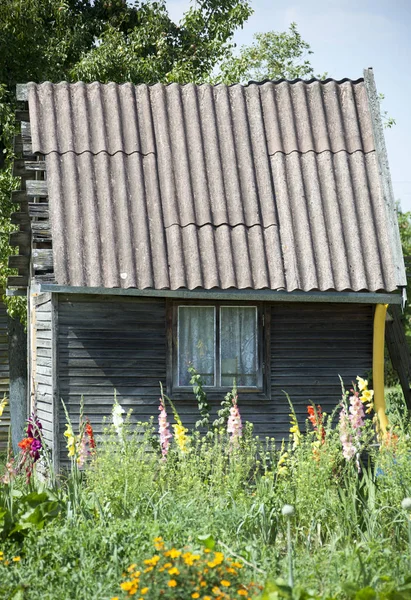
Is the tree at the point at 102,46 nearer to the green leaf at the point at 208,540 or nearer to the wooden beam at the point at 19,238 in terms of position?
the wooden beam at the point at 19,238

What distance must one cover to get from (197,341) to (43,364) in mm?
2142

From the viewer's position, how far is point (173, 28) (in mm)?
19078

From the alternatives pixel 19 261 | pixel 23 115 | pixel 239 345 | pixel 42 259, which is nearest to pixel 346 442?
pixel 239 345

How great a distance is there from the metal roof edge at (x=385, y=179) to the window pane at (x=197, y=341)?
2.18m

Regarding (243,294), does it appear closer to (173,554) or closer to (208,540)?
(208,540)

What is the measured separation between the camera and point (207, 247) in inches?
400

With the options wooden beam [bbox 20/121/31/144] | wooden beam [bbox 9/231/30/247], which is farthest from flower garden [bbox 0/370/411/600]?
wooden beam [bbox 9/231/30/247]

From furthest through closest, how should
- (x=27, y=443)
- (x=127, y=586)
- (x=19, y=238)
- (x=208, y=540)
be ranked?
(x=19, y=238)
(x=27, y=443)
(x=208, y=540)
(x=127, y=586)

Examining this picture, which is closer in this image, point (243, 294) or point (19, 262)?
point (243, 294)

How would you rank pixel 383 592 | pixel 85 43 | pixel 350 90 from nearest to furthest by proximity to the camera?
pixel 383 592 → pixel 350 90 → pixel 85 43

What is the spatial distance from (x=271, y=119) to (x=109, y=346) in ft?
11.4

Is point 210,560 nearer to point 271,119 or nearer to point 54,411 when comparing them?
point 54,411

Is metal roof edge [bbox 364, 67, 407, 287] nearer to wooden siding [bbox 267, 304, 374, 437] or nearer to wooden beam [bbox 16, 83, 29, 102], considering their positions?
wooden siding [bbox 267, 304, 374, 437]

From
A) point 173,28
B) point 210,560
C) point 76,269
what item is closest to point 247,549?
point 210,560
